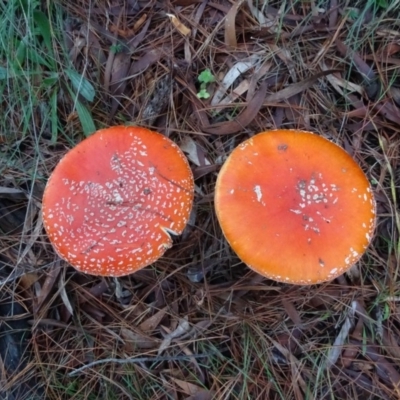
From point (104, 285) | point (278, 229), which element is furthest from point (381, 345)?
A: point (104, 285)

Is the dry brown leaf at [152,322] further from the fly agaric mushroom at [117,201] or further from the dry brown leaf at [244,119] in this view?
the dry brown leaf at [244,119]

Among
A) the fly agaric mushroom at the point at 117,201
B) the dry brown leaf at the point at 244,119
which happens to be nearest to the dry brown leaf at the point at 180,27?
the dry brown leaf at the point at 244,119

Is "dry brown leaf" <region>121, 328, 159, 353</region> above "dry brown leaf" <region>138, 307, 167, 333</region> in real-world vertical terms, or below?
below

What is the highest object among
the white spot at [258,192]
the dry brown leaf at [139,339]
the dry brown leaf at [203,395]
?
the white spot at [258,192]

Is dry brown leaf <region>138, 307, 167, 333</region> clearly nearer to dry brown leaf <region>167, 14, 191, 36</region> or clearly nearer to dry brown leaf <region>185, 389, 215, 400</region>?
dry brown leaf <region>185, 389, 215, 400</region>

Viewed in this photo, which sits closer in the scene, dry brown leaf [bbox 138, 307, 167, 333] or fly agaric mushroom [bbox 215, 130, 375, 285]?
fly agaric mushroom [bbox 215, 130, 375, 285]

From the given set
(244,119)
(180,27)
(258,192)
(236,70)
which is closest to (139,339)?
(258,192)

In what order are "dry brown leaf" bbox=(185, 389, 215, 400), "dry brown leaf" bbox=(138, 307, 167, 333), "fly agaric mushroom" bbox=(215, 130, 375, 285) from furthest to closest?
"dry brown leaf" bbox=(138, 307, 167, 333)
"dry brown leaf" bbox=(185, 389, 215, 400)
"fly agaric mushroom" bbox=(215, 130, 375, 285)

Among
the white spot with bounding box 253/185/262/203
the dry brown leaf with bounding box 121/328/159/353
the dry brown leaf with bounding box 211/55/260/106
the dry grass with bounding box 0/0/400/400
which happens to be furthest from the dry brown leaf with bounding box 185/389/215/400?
the dry brown leaf with bounding box 211/55/260/106
